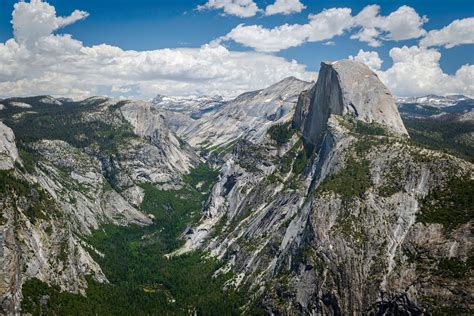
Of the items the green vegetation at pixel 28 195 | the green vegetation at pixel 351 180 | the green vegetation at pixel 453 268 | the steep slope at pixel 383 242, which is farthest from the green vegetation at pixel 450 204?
the green vegetation at pixel 28 195

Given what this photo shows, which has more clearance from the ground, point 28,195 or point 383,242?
point 28,195

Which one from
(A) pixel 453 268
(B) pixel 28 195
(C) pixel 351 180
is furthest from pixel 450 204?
(B) pixel 28 195

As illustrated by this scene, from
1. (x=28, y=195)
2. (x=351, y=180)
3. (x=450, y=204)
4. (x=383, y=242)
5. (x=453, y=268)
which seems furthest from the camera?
(x=28, y=195)

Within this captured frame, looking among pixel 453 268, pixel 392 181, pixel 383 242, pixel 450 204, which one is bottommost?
pixel 453 268

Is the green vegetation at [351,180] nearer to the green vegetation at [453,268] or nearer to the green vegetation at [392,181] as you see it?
the green vegetation at [392,181]

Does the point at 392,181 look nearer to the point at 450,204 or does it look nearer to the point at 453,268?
the point at 450,204

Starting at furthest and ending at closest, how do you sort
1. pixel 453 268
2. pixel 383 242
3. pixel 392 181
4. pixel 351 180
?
pixel 351 180, pixel 392 181, pixel 383 242, pixel 453 268

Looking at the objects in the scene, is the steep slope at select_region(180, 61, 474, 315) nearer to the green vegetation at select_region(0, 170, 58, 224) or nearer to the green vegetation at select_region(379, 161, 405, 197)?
the green vegetation at select_region(379, 161, 405, 197)
